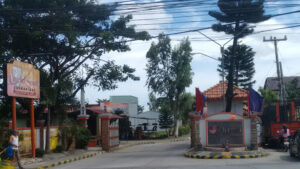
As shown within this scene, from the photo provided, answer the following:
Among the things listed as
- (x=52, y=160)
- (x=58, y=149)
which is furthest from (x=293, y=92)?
(x=52, y=160)

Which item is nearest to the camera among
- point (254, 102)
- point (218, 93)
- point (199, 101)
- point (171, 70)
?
point (254, 102)

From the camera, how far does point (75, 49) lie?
76.4 feet

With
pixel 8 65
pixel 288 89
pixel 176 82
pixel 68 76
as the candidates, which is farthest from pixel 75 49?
pixel 288 89

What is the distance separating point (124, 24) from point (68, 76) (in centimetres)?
554

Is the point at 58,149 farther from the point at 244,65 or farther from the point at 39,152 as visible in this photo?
the point at 244,65

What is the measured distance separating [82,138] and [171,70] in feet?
79.8

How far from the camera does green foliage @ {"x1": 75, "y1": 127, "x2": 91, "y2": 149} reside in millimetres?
25666

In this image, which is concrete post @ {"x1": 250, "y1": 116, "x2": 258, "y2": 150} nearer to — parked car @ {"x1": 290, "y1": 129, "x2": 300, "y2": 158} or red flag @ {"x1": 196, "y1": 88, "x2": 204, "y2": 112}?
red flag @ {"x1": 196, "y1": 88, "x2": 204, "y2": 112}

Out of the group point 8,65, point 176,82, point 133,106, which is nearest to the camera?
point 8,65

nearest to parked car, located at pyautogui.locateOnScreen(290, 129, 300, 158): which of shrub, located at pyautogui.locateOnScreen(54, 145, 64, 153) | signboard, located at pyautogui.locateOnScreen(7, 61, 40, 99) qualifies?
signboard, located at pyautogui.locateOnScreen(7, 61, 40, 99)

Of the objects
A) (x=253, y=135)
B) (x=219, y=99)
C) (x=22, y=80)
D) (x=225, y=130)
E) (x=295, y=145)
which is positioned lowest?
(x=295, y=145)

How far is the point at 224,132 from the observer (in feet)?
71.1

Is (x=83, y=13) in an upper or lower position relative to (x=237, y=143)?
upper

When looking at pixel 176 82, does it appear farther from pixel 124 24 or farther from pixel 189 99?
pixel 124 24
